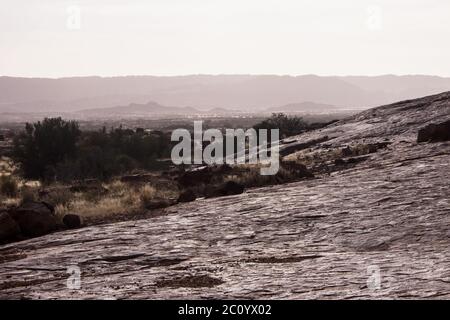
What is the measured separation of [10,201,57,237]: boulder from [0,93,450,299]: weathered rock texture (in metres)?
1.00

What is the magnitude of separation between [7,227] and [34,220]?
737 mm

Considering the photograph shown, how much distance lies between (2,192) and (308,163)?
11.7 metres

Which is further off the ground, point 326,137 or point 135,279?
point 326,137

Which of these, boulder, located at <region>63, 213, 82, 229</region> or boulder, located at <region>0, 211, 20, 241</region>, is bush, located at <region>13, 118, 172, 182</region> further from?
boulder, located at <region>0, 211, 20, 241</region>

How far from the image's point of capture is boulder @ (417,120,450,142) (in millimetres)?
17484

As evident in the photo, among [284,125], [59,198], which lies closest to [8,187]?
[59,198]

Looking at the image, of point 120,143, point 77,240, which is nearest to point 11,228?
point 77,240

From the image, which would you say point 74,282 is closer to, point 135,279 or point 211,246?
point 135,279

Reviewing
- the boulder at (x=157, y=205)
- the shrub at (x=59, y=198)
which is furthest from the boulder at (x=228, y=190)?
the shrub at (x=59, y=198)

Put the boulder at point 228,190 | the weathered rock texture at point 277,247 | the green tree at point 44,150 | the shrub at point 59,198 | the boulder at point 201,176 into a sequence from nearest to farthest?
the weathered rock texture at point 277,247 → the boulder at point 228,190 → the shrub at point 59,198 → the boulder at point 201,176 → the green tree at point 44,150

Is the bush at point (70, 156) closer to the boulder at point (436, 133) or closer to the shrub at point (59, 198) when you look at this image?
the shrub at point (59, 198)

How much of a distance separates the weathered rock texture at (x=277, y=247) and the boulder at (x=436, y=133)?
1990 millimetres

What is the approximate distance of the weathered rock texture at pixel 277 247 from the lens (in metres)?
7.62

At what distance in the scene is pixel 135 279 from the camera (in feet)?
28.1
